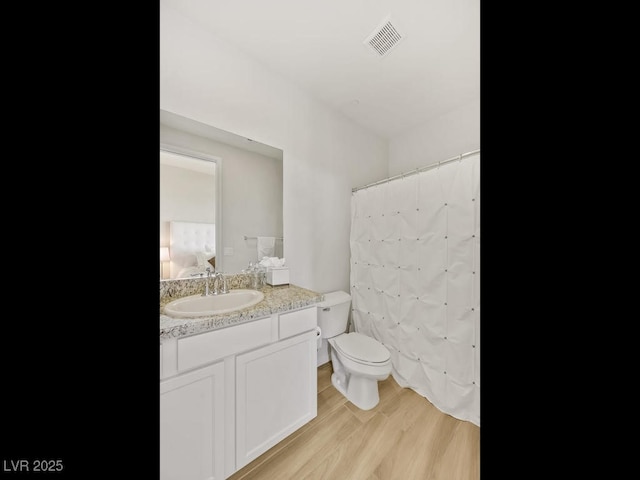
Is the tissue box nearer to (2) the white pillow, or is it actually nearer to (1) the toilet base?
(2) the white pillow

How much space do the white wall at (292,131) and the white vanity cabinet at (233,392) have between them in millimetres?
628

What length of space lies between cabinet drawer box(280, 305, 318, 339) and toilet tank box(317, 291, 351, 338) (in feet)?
1.30

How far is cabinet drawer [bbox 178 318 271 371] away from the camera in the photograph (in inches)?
35.8

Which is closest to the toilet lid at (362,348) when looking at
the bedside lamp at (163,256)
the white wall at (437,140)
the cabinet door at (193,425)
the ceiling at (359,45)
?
the cabinet door at (193,425)

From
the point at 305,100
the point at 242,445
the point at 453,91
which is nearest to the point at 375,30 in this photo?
the point at 305,100

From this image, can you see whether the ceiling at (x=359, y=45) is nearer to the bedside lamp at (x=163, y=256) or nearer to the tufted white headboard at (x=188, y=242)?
the tufted white headboard at (x=188, y=242)

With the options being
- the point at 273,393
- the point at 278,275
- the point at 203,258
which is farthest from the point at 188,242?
the point at 273,393

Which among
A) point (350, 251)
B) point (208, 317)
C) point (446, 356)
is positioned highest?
point (350, 251)

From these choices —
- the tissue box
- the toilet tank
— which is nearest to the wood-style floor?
the toilet tank

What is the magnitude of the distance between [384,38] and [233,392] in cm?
210

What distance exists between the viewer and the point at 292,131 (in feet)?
5.76
